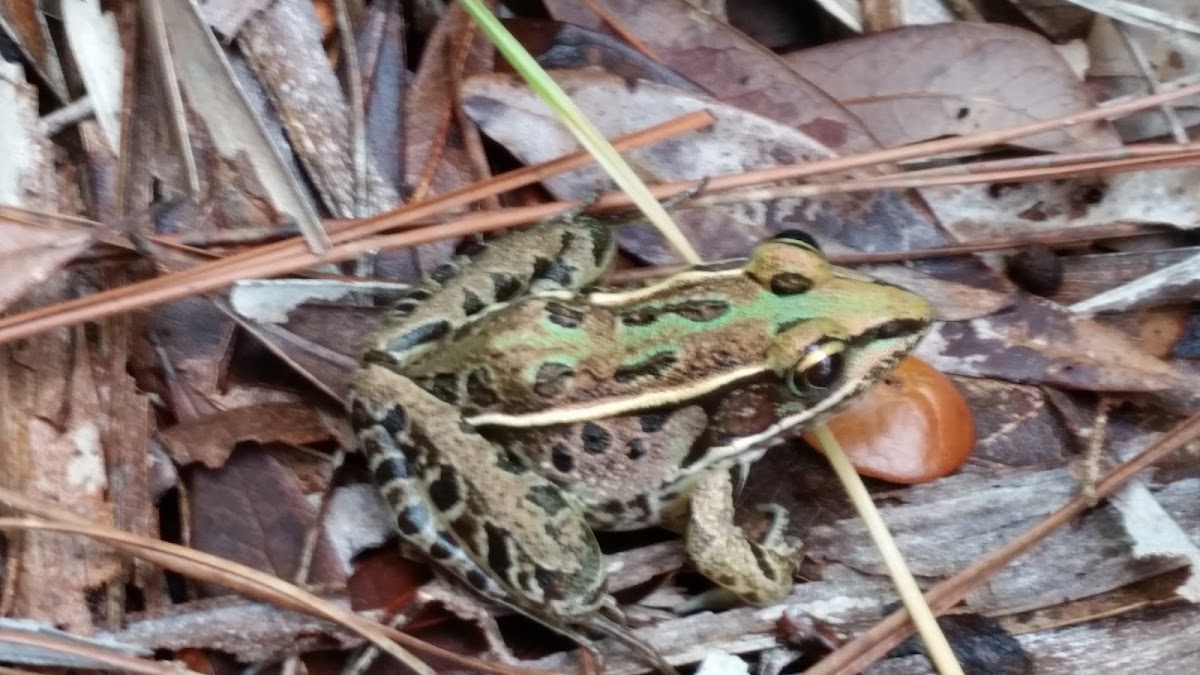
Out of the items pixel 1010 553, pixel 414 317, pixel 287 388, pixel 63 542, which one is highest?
pixel 414 317

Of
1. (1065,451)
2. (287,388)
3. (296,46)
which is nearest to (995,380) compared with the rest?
(1065,451)

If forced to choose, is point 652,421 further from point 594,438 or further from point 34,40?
point 34,40

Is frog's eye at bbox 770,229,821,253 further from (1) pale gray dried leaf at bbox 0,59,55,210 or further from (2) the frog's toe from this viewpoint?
(1) pale gray dried leaf at bbox 0,59,55,210

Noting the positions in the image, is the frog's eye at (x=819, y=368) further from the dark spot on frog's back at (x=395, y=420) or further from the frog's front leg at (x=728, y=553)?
the dark spot on frog's back at (x=395, y=420)

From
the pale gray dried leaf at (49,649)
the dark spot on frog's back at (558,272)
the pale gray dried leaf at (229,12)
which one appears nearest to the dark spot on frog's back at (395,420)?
the dark spot on frog's back at (558,272)

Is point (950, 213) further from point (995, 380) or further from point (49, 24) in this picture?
point (49, 24)

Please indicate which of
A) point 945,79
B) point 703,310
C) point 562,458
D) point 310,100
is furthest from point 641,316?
point 945,79

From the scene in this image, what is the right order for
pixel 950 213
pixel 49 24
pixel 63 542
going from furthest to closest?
pixel 950 213, pixel 49 24, pixel 63 542
